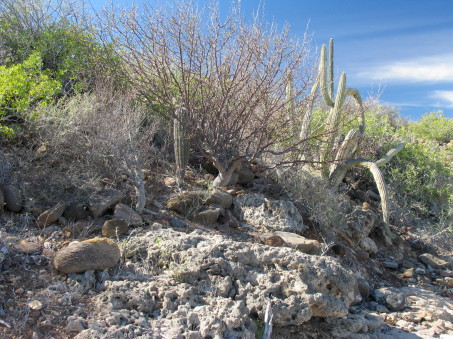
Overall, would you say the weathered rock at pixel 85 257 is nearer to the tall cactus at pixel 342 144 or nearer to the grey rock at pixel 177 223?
the grey rock at pixel 177 223

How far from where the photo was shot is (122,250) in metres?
4.19

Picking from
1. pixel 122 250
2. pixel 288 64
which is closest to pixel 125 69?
pixel 288 64

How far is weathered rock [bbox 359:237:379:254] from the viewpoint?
22.2 feet

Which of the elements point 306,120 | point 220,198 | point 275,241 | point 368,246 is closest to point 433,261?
point 368,246

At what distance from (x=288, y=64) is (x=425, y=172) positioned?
4707mm

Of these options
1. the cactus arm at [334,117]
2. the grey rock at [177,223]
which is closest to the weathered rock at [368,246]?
the cactus arm at [334,117]

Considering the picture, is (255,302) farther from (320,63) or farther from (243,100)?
(320,63)

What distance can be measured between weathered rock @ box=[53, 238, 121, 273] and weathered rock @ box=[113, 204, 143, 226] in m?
0.86

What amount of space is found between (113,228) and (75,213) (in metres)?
0.64

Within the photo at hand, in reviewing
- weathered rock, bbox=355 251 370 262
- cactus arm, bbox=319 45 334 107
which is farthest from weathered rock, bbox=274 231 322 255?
cactus arm, bbox=319 45 334 107

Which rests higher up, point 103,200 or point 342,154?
point 342,154

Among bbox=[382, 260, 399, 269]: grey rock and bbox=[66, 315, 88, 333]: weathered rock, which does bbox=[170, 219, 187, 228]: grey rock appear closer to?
bbox=[66, 315, 88, 333]: weathered rock

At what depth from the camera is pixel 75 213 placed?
4898 millimetres

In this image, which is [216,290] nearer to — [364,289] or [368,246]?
[364,289]
